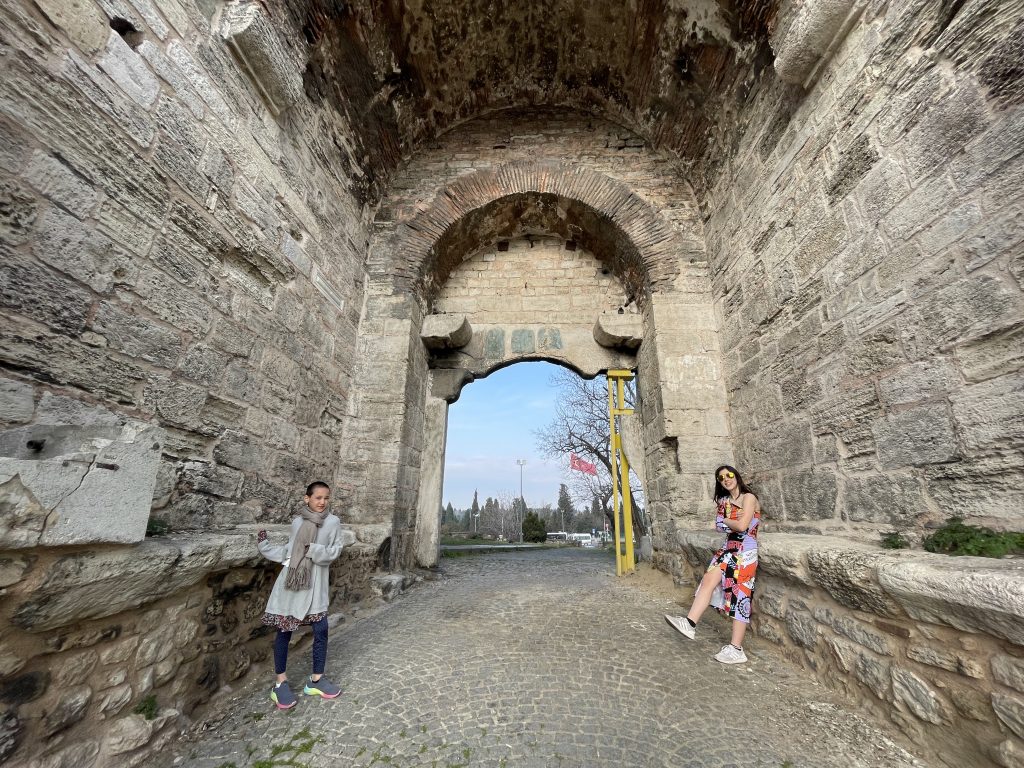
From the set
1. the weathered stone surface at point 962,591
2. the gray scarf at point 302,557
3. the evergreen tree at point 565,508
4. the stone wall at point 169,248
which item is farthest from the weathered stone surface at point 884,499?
the evergreen tree at point 565,508

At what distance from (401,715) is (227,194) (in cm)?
320

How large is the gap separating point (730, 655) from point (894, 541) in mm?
1076

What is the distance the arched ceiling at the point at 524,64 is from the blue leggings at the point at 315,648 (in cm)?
432

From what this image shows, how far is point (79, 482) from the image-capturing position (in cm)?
134

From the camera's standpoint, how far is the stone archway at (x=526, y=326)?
4.18 metres

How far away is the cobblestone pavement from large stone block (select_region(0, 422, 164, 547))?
101cm

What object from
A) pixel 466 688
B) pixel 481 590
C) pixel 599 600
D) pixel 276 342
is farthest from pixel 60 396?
pixel 599 600

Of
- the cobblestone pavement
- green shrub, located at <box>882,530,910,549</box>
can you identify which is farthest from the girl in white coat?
green shrub, located at <box>882,530,910,549</box>

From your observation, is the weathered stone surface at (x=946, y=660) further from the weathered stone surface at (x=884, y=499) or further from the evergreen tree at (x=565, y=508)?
the evergreen tree at (x=565, y=508)

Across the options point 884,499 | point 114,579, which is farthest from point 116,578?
point 884,499

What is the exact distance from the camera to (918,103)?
2.14 meters

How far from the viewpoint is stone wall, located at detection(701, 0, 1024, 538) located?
1.80 metres

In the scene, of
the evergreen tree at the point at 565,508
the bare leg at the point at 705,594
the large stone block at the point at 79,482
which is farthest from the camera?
the evergreen tree at the point at 565,508

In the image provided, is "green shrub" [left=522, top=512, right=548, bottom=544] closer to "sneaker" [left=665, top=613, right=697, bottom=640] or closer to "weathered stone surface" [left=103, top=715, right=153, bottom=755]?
"sneaker" [left=665, top=613, right=697, bottom=640]
